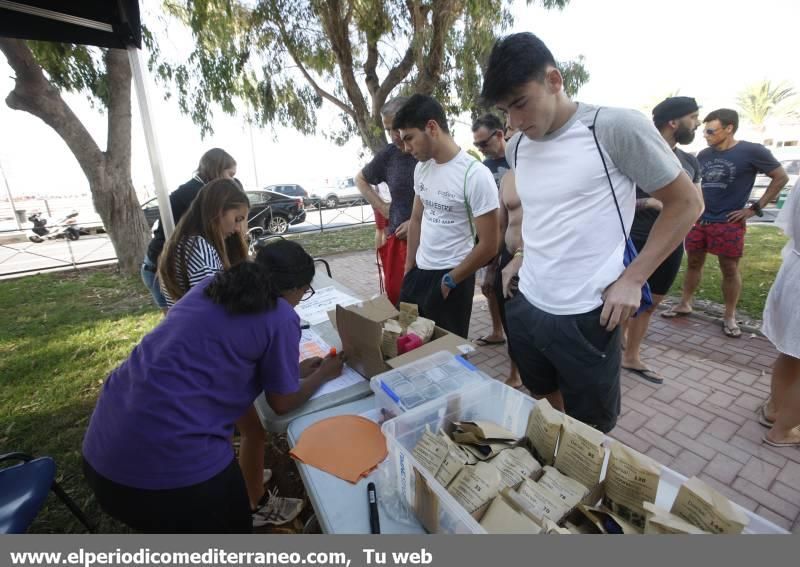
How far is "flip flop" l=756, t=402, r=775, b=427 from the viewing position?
225 cm

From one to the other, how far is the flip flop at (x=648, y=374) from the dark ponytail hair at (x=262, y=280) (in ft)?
8.73

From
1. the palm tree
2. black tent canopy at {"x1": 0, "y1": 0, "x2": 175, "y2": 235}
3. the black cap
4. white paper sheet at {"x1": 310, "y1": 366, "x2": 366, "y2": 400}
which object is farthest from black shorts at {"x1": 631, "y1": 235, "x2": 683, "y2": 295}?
the palm tree

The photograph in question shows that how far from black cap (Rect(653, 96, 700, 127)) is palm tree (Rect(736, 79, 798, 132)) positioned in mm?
40699

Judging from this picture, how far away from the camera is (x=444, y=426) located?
105 centimetres

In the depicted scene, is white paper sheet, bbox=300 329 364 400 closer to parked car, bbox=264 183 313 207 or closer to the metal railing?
the metal railing

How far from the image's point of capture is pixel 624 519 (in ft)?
2.55

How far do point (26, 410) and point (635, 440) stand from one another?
4.03 metres

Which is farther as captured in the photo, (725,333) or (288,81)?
(288,81)

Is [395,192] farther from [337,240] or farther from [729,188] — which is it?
[337,240]

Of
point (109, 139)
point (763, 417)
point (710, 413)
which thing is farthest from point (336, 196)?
point (763, 417)

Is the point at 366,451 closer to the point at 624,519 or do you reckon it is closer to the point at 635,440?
the point at 624,519

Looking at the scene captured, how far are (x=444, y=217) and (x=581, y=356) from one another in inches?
39.5

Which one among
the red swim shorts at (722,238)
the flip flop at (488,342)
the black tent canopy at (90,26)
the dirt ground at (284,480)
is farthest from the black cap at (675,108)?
the black tent canopy at (90,26)
